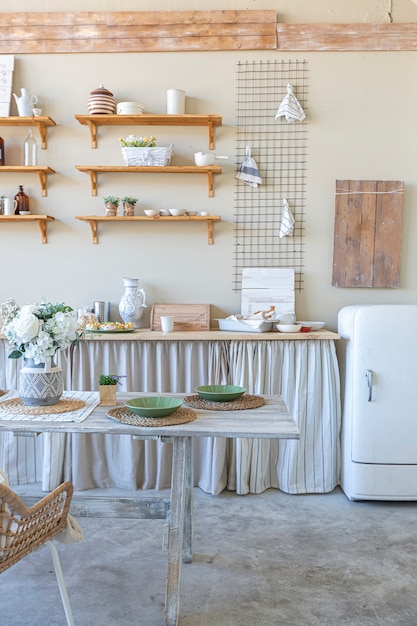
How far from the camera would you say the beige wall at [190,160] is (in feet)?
12.8

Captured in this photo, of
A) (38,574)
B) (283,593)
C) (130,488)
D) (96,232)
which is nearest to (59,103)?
(96,232)

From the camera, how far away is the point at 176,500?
2104 millimetres

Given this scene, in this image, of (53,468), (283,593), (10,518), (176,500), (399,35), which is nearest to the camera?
(10,518)

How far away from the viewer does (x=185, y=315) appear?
3.82m

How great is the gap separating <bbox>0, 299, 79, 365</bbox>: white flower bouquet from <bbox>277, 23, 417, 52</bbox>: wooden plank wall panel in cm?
262

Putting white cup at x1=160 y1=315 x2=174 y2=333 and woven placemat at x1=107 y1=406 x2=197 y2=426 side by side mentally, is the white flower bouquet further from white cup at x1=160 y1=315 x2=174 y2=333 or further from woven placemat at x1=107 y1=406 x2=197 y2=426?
white cup at x1=160 y1=315 x2=174 y2=333

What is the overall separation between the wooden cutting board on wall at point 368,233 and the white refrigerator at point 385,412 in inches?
23.0

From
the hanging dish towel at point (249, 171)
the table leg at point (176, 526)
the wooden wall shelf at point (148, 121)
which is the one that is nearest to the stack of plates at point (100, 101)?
the wooden wall shelf at point (148, 121)

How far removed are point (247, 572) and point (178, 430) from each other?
0.97 metres

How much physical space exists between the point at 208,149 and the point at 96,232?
923 mm

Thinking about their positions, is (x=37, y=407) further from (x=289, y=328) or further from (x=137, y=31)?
(x=137, y=31)

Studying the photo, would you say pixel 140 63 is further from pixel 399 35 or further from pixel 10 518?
pixel 10 518

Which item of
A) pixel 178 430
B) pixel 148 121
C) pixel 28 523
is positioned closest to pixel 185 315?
pixel 148 121

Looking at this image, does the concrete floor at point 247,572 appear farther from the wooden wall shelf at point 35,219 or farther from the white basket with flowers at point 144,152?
the white basket with flowers at point 144,152
